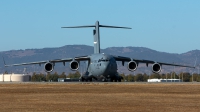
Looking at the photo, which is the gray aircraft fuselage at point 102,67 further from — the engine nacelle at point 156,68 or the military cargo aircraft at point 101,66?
the engine nacelle at point 156,68

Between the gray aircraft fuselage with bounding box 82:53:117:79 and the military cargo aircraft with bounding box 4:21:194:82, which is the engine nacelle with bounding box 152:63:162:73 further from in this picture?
the gray aircraft fuselage with bounding box 82:53:117:79

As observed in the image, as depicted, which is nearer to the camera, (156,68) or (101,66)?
(101,66)

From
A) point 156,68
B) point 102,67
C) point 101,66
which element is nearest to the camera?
point 102,67

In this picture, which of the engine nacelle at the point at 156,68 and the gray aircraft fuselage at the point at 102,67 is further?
the engine nacelle at the point at 156,68

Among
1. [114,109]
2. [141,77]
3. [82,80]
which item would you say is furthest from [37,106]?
[141,77]

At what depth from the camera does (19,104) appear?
2877 centimetres

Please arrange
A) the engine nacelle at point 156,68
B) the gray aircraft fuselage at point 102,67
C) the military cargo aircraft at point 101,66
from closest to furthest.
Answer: the gray aircraft fuselage at point 102,67, the military cargo aircraft at point 101,66, the engine nacelle at point 156,68

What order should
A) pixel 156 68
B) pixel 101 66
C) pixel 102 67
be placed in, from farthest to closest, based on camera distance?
pixel 156 68 → pixel 101 66 → pixel 102 67

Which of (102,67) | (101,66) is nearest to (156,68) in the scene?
(102,67)

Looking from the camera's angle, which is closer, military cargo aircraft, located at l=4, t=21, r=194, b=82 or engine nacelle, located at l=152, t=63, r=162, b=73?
military cargo aircraft, located at l=4, t=21, r=194, b=82

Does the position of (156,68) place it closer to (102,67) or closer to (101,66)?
(102,67)

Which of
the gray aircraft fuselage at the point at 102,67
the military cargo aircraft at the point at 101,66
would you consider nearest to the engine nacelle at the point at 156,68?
the military cargo aircraft at the point at 101,66

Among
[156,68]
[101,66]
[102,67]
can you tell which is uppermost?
[101,66]

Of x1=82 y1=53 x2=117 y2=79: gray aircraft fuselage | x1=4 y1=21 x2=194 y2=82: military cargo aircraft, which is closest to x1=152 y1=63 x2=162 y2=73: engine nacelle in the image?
x1=4 y1=21 x2=194 y2=82: military cargo aircraft
